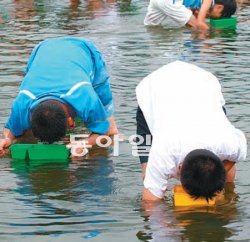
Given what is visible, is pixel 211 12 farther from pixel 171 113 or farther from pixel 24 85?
pixel 171 113

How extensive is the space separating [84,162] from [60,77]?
0.74 m

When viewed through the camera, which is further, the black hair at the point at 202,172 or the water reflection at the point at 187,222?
the water reflection at the point at 187,222

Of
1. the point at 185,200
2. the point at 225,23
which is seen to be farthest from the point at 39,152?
the point at 225,23

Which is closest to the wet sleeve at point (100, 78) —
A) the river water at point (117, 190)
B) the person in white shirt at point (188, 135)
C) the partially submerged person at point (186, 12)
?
the river water at point (117, 190)

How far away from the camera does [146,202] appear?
609 centimetres

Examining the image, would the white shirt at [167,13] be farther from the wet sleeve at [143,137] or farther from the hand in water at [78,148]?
the wet sleeve at [143,137]

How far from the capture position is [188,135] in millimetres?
5598

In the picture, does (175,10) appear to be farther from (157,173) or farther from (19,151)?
(157,173)

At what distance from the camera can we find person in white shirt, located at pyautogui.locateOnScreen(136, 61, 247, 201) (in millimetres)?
5520

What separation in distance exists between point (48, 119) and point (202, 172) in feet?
5.41

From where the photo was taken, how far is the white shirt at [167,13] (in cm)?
1454

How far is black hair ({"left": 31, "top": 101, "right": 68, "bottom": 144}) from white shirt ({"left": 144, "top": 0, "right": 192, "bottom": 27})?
7.99 meters

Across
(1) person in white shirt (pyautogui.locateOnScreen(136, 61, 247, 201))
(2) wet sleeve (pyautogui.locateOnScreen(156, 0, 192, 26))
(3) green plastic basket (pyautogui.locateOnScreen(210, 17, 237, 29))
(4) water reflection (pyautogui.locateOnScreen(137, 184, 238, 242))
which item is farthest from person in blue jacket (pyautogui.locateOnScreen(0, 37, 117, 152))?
(3) green plastic basket (pyautogui.locateOnScreen(210, 17, 237, 29))

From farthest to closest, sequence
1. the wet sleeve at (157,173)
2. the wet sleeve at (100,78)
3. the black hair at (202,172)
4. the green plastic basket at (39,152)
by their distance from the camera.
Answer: the wet sleeve at (100,78), the green plastic basket at (39,152), the wet sleeve at (157,173), the black hair at (202,172)
